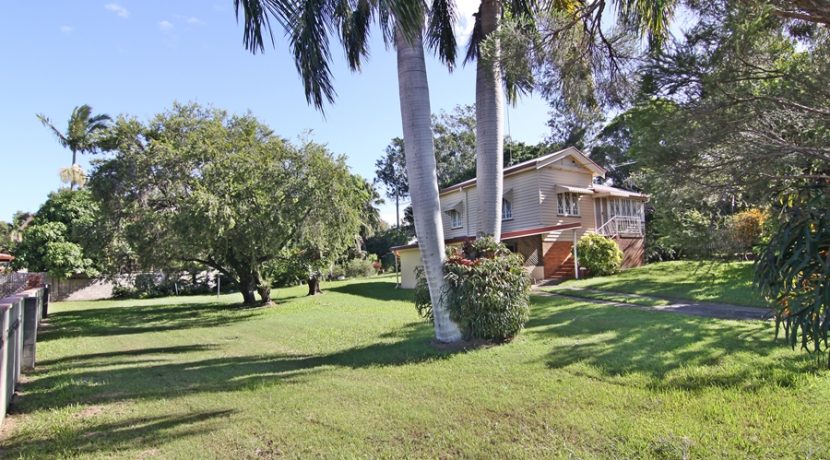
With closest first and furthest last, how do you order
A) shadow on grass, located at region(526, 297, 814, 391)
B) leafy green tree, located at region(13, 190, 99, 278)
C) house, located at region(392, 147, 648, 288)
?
shadow on grass, located at region(526, 297, 814, 391) < house, located at region(392, 147, 648, 288) < leafy green tree, located at region(13, 190, 99, 278)

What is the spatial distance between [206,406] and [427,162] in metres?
5.12

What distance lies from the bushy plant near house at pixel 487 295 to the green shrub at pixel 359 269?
99.6 feet

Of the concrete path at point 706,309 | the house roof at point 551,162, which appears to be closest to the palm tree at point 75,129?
the house roof at point 551,162

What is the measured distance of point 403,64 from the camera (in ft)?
28.1

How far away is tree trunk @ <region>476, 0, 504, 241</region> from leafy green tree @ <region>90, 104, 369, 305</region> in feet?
26.0

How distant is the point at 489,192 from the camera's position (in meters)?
9.55

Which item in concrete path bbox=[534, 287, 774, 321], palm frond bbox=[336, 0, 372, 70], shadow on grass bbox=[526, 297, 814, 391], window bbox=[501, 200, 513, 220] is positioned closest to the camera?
shadow on grass bbox=[526, 297, 814, 391]

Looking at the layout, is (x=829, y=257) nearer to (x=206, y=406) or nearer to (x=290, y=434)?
(x=290, y=434)

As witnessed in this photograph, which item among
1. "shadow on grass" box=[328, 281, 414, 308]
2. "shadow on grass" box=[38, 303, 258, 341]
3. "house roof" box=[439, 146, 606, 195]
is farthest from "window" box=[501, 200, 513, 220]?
"shadow on grass" box=[38, 303, 258, 341]

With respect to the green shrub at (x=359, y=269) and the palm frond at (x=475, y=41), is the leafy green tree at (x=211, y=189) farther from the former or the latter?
the green shrub at (x=359, y=269)

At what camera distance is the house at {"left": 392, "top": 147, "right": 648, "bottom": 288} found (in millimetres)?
22075

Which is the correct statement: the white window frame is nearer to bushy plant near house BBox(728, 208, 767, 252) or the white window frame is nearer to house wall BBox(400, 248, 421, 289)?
house wall BBox(400, 248, 421, 289)

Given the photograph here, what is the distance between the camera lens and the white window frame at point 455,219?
90.7 feet

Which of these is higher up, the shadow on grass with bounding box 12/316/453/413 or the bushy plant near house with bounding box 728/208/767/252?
the bushy plant near house with bounding box 728/208/767/252
